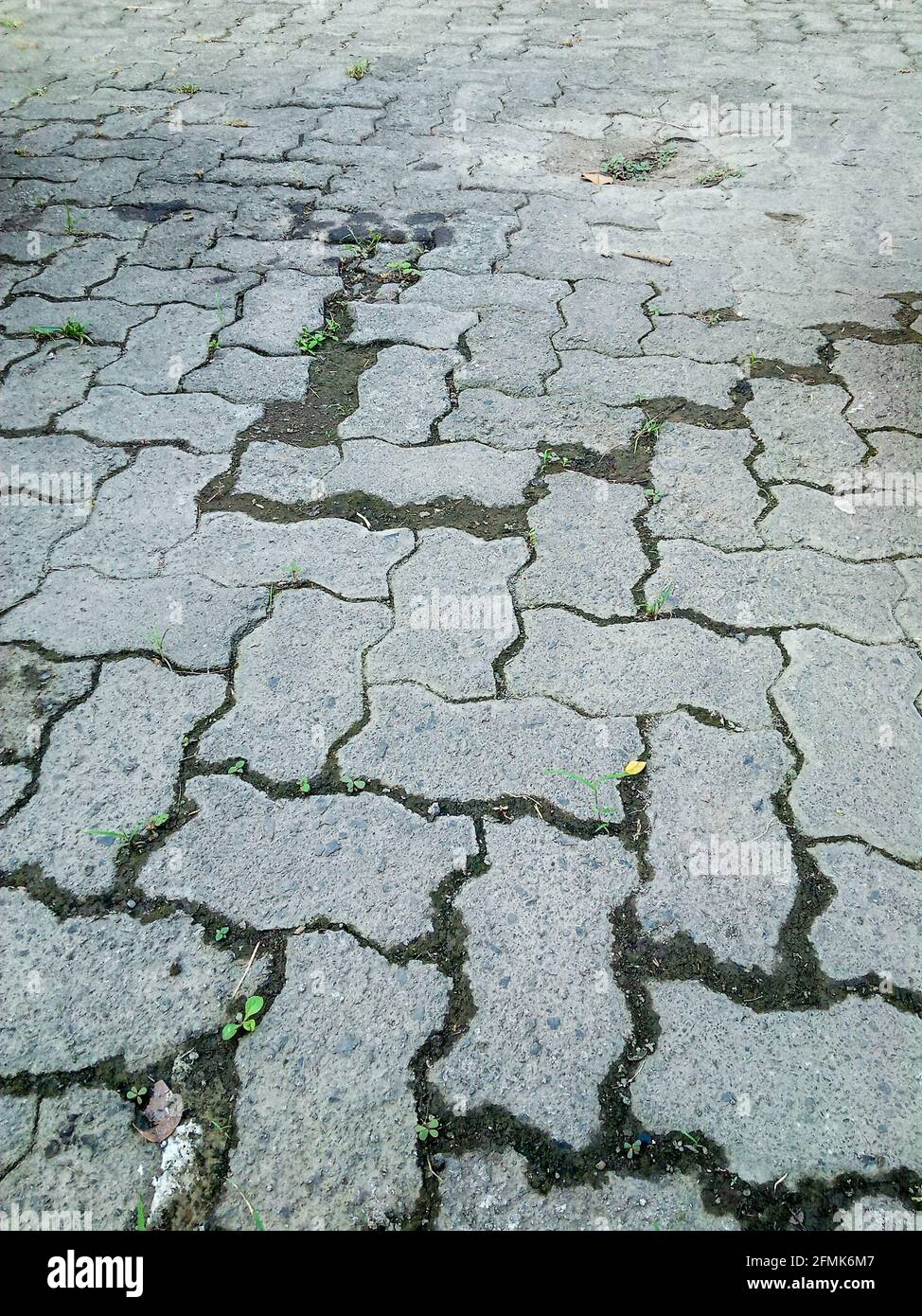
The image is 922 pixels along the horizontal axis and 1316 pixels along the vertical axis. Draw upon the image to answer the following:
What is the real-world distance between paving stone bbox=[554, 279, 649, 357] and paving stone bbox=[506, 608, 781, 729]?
1.34 metres

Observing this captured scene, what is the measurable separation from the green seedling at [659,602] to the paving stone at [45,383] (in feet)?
6.39

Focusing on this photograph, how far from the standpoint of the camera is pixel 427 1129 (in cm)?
143

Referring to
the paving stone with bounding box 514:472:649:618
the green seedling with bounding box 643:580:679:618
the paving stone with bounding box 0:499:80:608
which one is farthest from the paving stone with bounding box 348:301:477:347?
the green seedling with bounding box 643:580:679:618

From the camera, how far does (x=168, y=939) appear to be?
5.43ft

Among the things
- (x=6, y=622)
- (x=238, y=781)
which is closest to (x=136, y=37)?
(x=6, y=622)

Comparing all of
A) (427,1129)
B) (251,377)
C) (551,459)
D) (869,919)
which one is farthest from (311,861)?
(251,377)

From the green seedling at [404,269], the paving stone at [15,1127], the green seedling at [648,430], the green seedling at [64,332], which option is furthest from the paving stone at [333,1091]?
the green seedling at [404,269]

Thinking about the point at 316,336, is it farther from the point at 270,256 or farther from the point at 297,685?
the point at 297,685

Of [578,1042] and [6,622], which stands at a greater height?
[6,622]

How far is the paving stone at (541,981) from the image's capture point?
147 cm

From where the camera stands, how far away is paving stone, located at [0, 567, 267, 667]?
7.11 ft

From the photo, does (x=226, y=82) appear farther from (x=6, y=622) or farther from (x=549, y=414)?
(x=6, y=622)

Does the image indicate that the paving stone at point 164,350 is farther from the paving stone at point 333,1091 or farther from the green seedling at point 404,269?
the paving stone at point 333,1091

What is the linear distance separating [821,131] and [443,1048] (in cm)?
495
